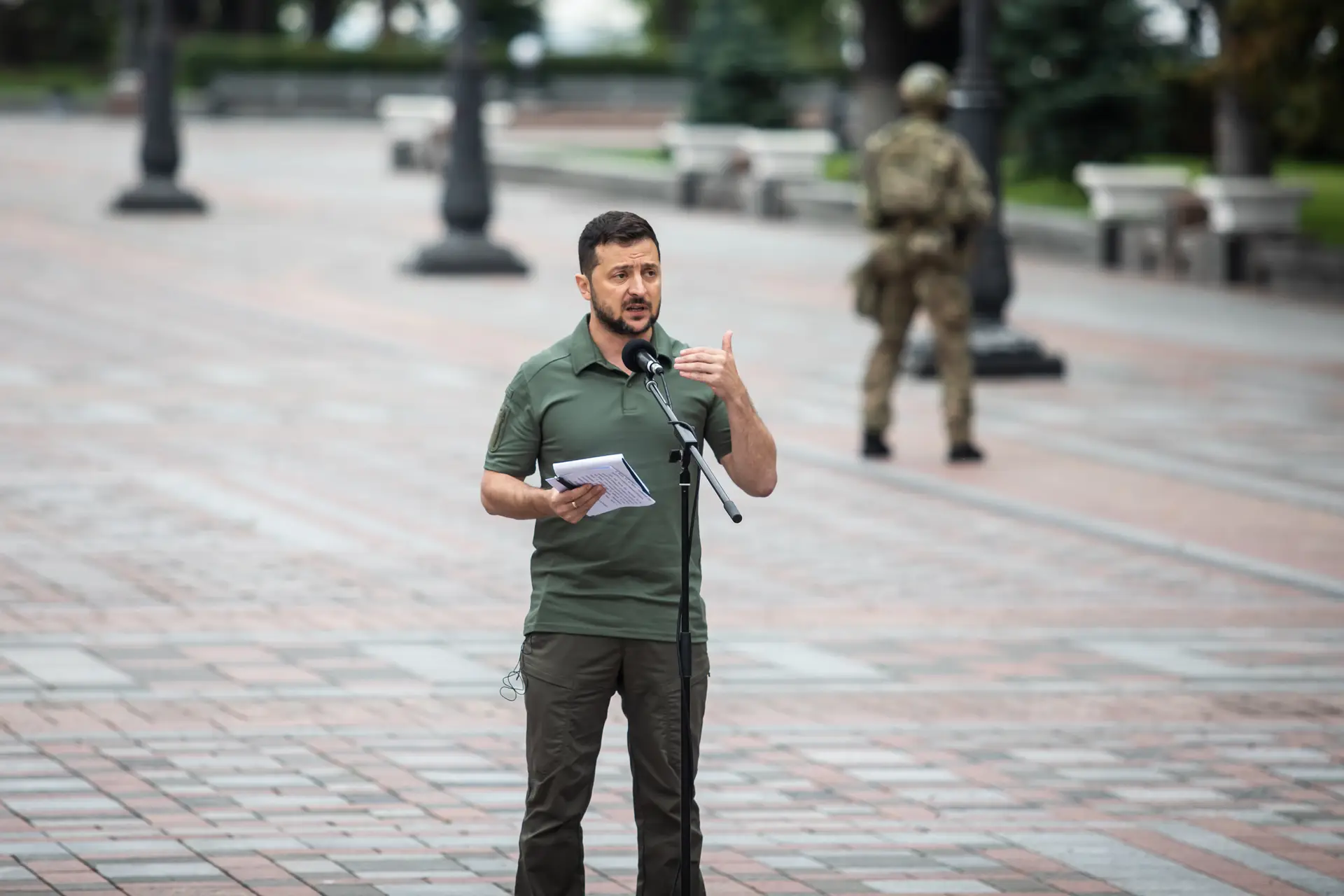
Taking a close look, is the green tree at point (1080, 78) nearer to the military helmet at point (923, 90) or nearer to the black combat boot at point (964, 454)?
the military helmet at point (923, 90)

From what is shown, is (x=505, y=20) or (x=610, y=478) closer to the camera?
(x=610, y=478)

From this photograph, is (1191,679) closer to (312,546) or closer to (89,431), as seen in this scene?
(312,546)

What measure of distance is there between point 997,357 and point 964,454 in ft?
12.1

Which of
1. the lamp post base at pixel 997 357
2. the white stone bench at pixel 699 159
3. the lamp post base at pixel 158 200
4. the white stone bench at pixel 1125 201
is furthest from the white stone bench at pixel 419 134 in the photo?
the lamp post base at pixel 997 357

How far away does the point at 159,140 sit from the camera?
3009cm

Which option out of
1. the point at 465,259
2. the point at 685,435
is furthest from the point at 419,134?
the point at 685,435

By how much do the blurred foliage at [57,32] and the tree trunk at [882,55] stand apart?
46231mm

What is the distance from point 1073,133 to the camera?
32719 mm

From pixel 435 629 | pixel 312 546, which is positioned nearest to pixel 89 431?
pixel 312 546

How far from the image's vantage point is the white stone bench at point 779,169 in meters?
32.4

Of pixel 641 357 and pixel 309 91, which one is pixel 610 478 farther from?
pixel 309 91

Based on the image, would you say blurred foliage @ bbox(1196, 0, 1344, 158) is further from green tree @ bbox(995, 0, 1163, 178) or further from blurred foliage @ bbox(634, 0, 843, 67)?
blurred foliage @ bbox(634, 0, 843, 67)

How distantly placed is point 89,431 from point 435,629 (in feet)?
17.4

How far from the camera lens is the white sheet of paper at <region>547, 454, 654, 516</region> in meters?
4.99
